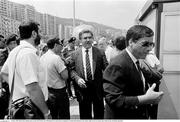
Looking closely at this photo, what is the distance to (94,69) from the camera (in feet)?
10.7

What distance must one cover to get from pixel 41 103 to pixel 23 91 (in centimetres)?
22

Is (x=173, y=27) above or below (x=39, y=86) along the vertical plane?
above

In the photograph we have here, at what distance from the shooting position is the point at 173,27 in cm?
359

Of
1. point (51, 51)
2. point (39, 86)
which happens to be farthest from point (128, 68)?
point (51, 51)

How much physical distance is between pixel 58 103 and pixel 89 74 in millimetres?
663

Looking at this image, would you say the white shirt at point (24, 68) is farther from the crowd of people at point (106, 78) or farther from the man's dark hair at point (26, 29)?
the man's dark hair at point (26, 29)

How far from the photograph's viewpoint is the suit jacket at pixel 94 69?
325cm

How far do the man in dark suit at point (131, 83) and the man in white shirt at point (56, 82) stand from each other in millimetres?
1527

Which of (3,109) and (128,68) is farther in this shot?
(3,109)

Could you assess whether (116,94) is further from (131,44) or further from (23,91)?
(23,91)

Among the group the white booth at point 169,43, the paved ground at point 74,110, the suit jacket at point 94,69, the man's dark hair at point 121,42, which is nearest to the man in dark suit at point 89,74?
the suit jacket at point 94,69

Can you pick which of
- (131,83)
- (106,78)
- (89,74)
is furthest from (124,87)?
(89,74)

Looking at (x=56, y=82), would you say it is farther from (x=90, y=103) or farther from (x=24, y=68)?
(x=24, y=68)

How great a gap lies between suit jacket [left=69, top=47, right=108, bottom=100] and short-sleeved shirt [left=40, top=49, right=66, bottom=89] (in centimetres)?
21
